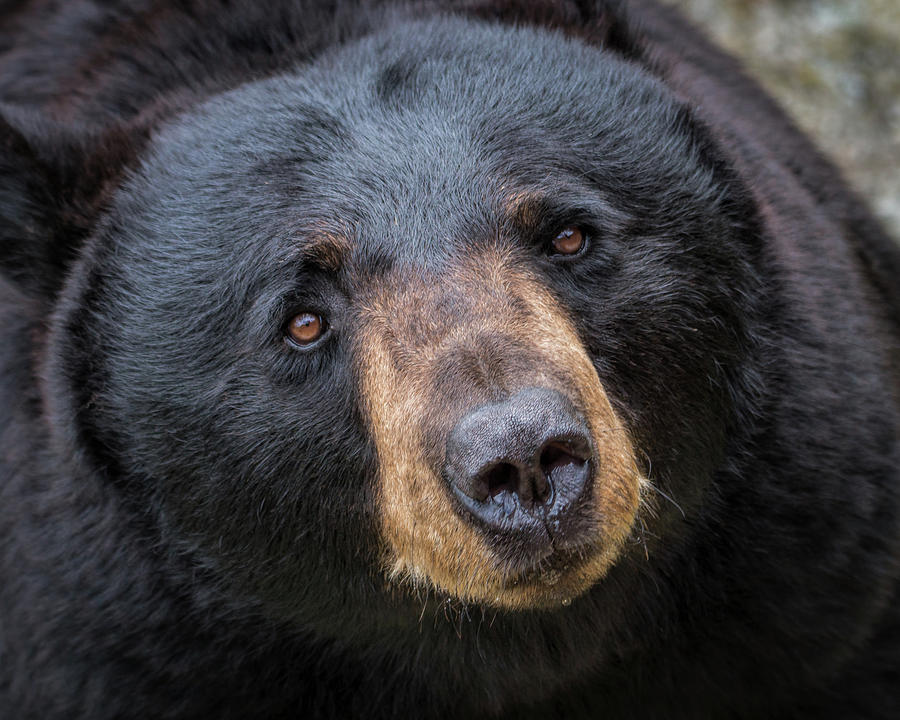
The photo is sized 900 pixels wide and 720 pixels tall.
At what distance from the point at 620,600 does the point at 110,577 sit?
1508 millimetres

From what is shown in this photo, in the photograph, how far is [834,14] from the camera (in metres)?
7.21

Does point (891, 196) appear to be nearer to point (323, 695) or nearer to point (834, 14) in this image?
point (834, 14)

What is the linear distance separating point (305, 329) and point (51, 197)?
38.2 inches

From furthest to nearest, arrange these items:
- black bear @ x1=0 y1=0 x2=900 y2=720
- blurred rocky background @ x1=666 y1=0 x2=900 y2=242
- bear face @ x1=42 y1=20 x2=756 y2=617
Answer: blurred rocky background @ x1=666 y1=0 x2=900 y2=242
black bear @ x1=0 y1=0 x2=900 y2=720
bear face @ x1=42 y1=20 x2=756 y2=617

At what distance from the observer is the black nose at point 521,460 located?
9.39ft

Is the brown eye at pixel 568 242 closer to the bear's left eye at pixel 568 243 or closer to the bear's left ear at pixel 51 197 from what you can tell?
the bear's left eye at pixel 568 243

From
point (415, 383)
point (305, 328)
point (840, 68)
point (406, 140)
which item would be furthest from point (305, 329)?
point (840, 68)

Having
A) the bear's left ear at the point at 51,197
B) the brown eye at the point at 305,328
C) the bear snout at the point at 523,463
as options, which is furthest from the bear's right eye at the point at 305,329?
the bear's left ear at the point at 51,197

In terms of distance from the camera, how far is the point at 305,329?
11.4 feet

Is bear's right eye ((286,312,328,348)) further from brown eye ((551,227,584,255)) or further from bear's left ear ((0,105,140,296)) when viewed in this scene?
bear's left ear ((0,105,140,296))

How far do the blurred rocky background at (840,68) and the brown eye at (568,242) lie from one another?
3.99 meters

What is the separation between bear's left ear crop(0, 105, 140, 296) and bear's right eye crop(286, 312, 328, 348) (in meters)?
0.82

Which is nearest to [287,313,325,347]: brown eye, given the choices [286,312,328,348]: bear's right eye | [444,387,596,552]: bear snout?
[286,312,328,348]: bear's right eye

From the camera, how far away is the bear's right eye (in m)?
3.46
